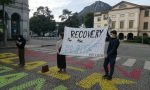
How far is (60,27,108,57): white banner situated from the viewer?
8.52 m

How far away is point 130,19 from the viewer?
2522 inches

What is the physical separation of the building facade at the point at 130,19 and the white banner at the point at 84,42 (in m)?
55.4

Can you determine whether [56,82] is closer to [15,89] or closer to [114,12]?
[15,89]

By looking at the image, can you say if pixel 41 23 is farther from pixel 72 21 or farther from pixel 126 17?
pixel 126 17

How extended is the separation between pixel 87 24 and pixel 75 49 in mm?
73514

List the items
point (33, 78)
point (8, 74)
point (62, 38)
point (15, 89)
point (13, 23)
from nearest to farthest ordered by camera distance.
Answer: point (15, 89) → point (33, 78) → point (8, 74) → point (62, 38) → point (13, 23)

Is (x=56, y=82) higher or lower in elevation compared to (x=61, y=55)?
lower

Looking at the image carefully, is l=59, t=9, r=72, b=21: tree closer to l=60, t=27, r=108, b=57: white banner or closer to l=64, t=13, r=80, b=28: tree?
l=64, t=13, r=80, b=28: tree

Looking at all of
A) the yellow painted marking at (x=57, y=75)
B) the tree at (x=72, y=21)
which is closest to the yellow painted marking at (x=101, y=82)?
the yellow painted marking at (x=57, y=75)

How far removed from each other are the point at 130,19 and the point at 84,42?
5796 centimetres

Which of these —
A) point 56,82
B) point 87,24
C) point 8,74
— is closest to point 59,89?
point 56,82

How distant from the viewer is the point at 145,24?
201 feet

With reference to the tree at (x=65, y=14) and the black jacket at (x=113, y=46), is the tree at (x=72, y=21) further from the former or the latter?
the black jacket at (x=113, y=46)

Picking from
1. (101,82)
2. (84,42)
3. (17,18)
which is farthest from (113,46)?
(17,18)
